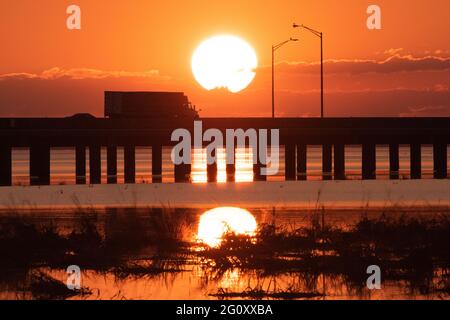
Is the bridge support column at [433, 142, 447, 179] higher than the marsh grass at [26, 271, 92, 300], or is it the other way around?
the bridge support column at [433, 142, 447, 179]

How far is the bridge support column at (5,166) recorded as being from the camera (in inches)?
2806

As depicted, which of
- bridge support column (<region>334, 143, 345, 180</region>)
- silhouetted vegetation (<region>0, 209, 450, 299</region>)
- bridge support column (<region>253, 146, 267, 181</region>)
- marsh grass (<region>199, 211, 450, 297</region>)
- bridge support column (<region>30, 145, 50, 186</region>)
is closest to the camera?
silhouetted vegetation (<region>0, 209, 450, 299</region>)

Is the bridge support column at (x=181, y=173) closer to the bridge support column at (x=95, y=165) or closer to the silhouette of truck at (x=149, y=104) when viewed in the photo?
the bridge support column at (x=95, y=165)

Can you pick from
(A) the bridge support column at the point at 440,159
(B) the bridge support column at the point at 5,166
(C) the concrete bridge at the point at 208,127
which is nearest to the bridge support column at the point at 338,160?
(C) the concrete bridge at the point at 208,127

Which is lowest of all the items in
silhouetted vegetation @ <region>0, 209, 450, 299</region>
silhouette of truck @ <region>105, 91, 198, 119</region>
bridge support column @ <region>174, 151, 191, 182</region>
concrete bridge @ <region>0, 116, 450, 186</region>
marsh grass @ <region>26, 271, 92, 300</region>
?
marsh grass @ <region>26, 271, 92, 300</region>

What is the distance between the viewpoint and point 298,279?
1847 centimetres

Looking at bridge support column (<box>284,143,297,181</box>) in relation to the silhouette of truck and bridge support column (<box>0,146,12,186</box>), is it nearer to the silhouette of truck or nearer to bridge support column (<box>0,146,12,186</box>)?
the silhouette of truck

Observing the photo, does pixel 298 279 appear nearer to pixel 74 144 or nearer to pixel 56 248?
pixel 56 248

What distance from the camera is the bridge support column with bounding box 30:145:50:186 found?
7262 centimetres

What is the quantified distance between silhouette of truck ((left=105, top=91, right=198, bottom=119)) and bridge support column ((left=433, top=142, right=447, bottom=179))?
25.8 metres

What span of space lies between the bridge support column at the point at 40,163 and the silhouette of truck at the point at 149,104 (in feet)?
75.8

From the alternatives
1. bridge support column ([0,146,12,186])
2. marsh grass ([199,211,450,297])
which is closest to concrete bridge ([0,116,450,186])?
bridge support column ([0,146,12,186])
